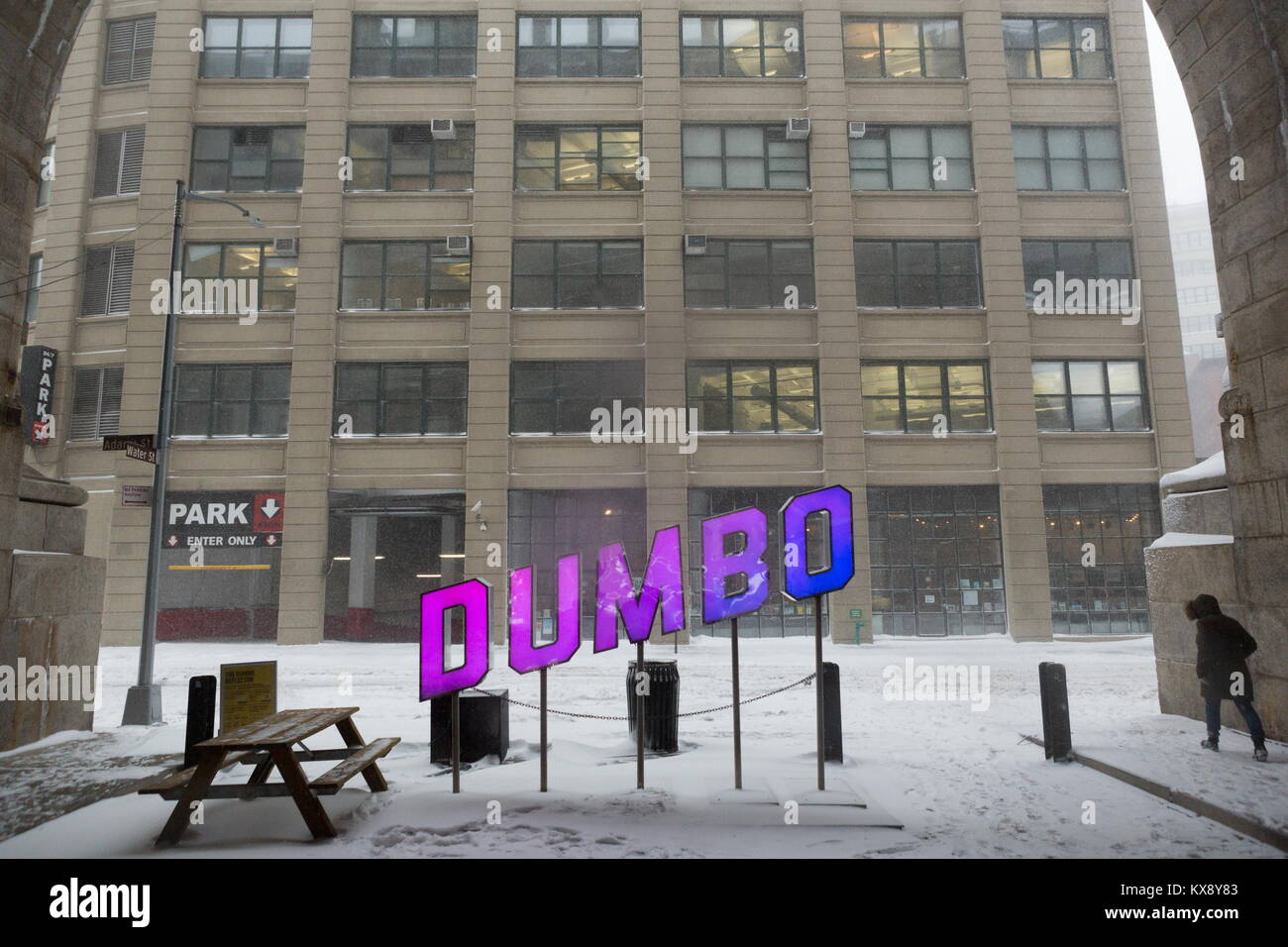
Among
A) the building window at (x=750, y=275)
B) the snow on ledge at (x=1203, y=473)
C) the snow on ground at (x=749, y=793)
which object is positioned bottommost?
the snow on ground at (x=749, y=793)

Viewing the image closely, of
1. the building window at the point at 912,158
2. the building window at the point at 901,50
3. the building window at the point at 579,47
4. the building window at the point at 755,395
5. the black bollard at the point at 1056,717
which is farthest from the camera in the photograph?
the building window at the point at 901,50

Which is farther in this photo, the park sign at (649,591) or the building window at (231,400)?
the building window at (231,400)

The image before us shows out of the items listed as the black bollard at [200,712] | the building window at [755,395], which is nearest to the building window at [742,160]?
the building window at [755,395]

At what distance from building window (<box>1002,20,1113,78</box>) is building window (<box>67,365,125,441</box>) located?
29.3 meters

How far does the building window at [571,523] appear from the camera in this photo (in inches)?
841

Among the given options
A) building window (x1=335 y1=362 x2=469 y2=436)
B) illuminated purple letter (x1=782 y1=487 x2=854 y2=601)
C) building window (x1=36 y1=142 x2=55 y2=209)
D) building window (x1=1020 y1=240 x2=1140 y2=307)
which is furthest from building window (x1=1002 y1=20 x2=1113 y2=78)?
building window (x1=36 y1=142 x2=55 y2=209)

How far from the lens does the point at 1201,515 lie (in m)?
9.88

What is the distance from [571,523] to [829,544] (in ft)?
48.5

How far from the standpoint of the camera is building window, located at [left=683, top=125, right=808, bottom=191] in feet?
74.8

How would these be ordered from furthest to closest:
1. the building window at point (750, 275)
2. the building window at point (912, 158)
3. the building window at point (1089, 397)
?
the building window at point (912, 158) < the building window at point (750, 275) < the building window at point (1089, 397)

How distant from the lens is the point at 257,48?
23125mm

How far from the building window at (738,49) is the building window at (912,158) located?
342cm

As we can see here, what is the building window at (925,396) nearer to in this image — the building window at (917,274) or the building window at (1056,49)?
the building window at (917,274)
